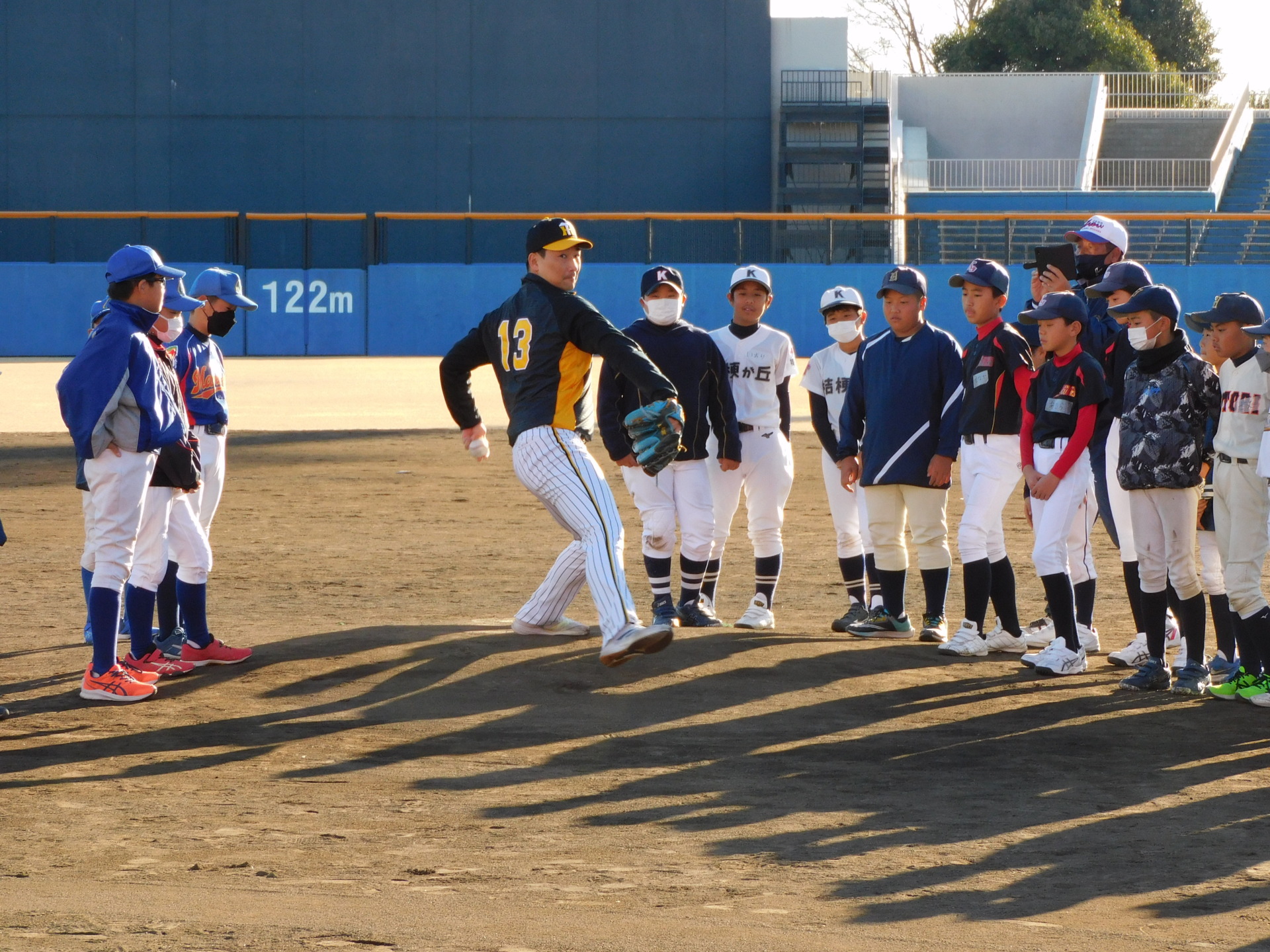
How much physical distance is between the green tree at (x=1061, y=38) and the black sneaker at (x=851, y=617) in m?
45.3

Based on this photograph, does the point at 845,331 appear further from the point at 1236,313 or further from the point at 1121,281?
the point at 1236,313

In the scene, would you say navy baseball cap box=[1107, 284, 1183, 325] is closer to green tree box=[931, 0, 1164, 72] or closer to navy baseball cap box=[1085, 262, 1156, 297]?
navy baseball cap box=[1085, 262, 1156, 297]

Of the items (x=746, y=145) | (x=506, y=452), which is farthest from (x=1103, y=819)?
(x=746, y=145)

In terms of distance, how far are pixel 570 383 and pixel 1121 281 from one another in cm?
256

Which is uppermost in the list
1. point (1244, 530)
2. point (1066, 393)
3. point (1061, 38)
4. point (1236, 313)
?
point (1061, 38)

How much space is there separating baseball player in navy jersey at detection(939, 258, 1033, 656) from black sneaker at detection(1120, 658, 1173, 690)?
33.1 inches

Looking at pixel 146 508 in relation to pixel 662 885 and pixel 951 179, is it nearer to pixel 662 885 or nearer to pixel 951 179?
pixel 662 885

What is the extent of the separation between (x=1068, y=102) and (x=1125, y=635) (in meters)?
39.1

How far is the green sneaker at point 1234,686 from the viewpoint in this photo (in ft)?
20.5

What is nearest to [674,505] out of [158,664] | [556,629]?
[556,629]

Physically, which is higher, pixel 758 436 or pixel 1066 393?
pixel 1066 393

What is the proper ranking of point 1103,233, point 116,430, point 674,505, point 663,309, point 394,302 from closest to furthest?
point 116,430 < point 1103,233 < point 663,309 < point 674,505 < point 394,302

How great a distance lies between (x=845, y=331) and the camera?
8.20 metres

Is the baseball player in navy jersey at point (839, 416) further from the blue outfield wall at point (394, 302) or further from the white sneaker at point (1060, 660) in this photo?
the blue outfield wall at point (394, 302)
